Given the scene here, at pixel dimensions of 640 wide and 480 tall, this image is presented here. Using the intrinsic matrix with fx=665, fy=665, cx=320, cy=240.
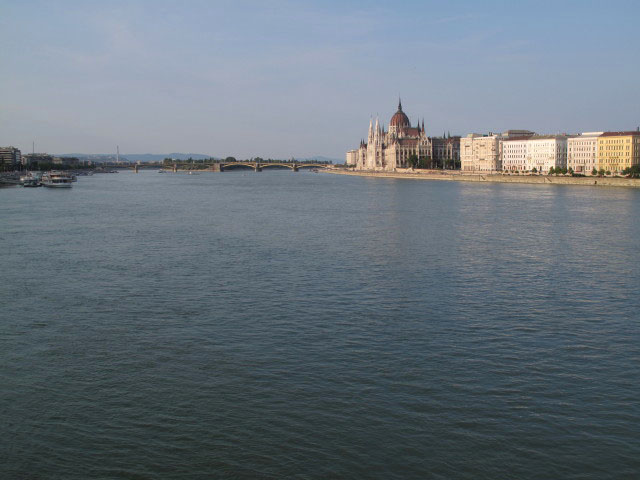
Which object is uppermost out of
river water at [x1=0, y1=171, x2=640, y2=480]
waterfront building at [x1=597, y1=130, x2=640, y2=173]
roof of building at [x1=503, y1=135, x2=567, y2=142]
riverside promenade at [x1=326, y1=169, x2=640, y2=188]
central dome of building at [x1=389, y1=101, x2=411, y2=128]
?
central dome of building at [x1=389, y1=101, x2=411, y2=128]

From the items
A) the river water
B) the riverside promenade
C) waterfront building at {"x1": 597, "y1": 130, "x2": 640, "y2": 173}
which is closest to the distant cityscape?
waterfront building at {"x1": 597, "y1": 130, "x2": 640, "y2": 173}

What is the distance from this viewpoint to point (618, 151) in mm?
59062

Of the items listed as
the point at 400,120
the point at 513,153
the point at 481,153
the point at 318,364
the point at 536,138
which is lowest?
the point at 318,364

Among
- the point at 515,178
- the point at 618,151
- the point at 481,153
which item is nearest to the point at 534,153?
the point at 481,153

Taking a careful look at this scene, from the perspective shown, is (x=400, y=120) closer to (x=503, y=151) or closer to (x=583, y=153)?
(x=503, y=151)

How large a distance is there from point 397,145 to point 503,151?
25.7 metres

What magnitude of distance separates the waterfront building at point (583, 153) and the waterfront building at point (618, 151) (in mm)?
1228

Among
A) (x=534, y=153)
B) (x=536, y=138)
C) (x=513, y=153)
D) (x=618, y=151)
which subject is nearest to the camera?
(x=618, y=151)

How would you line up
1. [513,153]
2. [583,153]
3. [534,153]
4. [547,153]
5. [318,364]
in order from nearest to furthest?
[318,364], [583,153], [547,153], [534,153], [513,153]

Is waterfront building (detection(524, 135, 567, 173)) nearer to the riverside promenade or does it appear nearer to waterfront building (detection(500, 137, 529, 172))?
waterfront building (detection(500, 137, 529, 172))

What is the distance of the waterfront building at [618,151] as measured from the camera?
2277 inches

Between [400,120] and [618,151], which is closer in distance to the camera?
[618,151]

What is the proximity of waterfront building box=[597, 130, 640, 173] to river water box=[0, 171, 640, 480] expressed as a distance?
46700 millimetres

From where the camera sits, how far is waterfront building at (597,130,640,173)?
5784 centimetres
